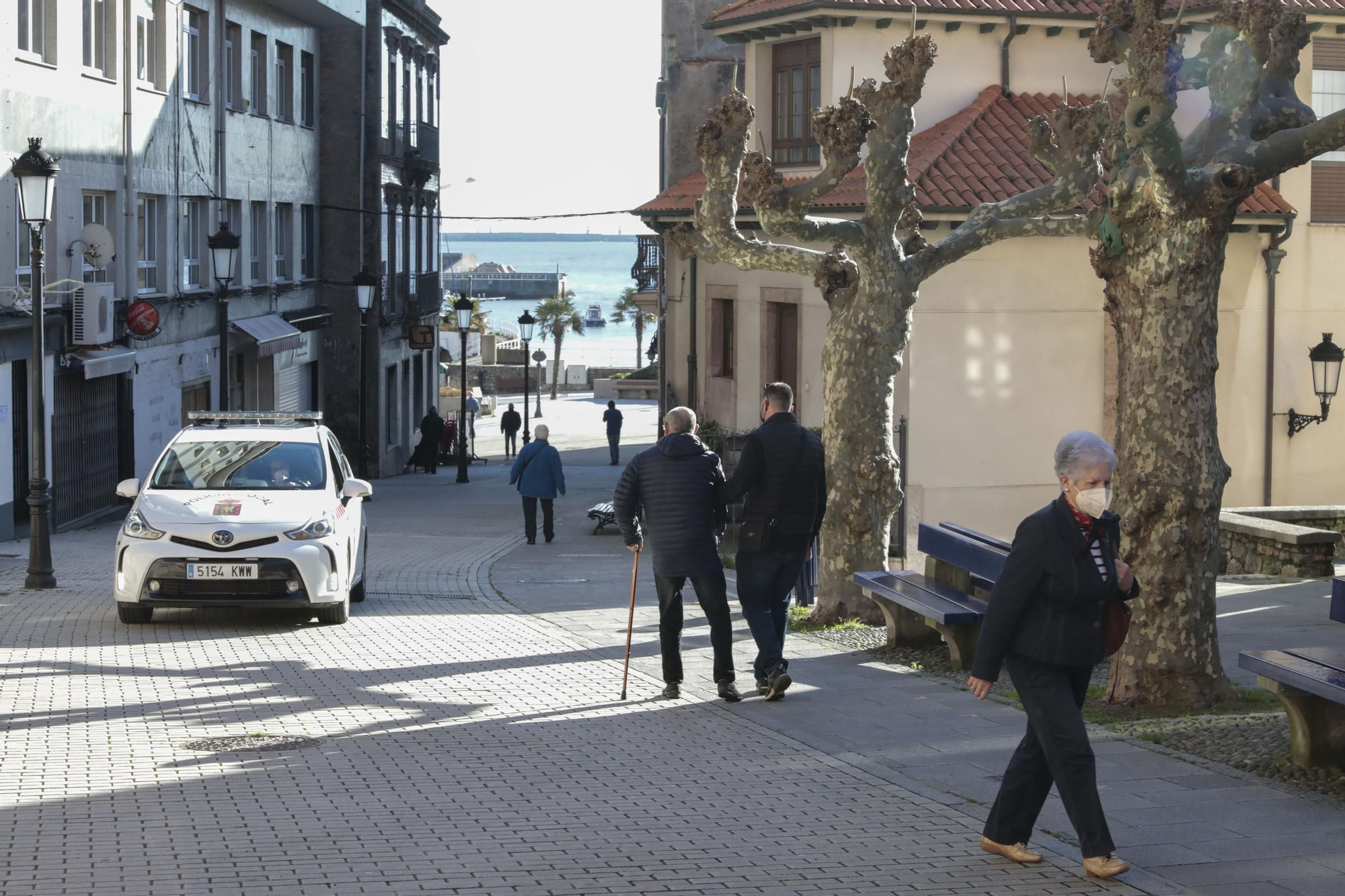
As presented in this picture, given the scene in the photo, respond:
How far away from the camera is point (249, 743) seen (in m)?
8.70

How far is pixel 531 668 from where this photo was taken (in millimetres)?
11359

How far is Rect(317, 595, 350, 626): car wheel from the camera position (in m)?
13.4

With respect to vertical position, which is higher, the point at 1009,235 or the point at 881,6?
the point at 881,6

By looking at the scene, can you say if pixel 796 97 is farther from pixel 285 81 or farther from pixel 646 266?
pixel 646 266

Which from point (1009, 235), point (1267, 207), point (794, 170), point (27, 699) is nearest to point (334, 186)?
point (794, 170)

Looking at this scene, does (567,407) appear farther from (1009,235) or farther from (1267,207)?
(1009,235)

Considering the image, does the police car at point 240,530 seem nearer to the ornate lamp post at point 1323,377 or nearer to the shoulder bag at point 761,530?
the shoulder bag at point 761,530

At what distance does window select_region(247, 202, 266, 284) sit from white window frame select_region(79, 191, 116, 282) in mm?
8826

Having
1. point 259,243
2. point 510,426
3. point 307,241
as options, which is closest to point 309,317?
point 307,241

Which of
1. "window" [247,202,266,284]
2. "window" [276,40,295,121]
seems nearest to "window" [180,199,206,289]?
"window" [247,202,266,284]

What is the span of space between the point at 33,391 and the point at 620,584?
590 centimetres

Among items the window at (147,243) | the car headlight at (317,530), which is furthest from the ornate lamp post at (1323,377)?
the window at (147,243)

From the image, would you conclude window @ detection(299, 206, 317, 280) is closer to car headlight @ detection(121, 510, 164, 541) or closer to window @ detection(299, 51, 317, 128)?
window @ detection(299, 51, 317, 128)

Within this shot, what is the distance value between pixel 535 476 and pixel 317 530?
30.0ft
